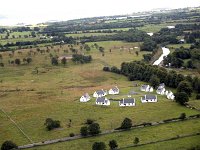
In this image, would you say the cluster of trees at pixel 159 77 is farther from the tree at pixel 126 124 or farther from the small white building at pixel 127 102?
the tree at pixel 126 124

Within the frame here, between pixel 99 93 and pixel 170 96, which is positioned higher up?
pixel 170 96

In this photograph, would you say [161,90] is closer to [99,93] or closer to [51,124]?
[99,93]

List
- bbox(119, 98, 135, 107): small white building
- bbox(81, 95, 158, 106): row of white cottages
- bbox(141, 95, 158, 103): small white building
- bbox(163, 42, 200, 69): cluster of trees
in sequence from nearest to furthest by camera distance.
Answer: bbox(119, 98, 135, 107): small white building
bbox(81, 95, 158, 106): row of white cottages
bbox(141, 95, 158, 103): small white building
bbox(163, 42, 200, 69): cluster of trees

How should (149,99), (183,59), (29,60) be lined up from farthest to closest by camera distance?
1. (29,60)
2. (183,59)
3. (149,99)

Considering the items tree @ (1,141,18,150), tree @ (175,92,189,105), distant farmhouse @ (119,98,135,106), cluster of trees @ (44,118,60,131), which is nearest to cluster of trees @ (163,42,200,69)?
tree @ (175,92,189,105)

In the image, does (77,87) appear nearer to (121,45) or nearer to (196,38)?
(121,45)

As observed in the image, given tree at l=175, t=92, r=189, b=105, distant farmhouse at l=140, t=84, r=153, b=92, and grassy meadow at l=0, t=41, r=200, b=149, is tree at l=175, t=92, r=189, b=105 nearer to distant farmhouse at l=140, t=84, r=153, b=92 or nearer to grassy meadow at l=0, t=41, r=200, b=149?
grassy meadow at l=0, t=41, r=200, b=149

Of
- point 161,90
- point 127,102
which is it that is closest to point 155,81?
point 161,90

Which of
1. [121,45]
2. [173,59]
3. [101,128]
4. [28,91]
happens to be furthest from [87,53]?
[101,128]
